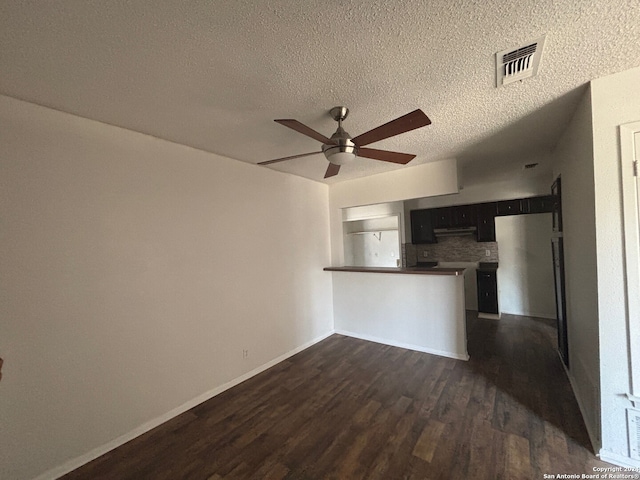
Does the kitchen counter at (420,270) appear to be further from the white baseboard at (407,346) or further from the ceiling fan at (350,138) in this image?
the ceiling fan at (350,138)

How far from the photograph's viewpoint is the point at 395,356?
3213 mm

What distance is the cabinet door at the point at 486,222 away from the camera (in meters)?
4.68

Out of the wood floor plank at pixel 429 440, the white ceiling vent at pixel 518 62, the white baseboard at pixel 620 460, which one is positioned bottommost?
the wood floor plank at pixel 429 440

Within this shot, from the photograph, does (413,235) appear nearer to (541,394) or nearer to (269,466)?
(541,394)

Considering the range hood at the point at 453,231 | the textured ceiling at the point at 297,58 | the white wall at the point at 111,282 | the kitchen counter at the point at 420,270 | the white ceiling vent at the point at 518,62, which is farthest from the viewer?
the range hood at the point at 453,231

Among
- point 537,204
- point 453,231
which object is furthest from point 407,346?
point 537,204

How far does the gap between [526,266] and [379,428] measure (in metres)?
4.42

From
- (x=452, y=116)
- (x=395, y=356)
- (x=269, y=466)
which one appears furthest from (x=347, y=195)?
(x=269, y=466)

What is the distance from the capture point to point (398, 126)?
157 centimetres

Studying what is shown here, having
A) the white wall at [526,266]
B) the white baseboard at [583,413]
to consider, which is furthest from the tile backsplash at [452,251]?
the white baseboard at [583,413]

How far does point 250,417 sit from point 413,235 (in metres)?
4.60

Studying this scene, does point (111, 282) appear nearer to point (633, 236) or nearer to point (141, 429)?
point (141, 429)

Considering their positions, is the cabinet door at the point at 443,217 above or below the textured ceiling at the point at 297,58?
below

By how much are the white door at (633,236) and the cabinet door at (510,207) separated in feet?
10.8
